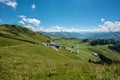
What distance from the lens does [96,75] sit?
11086 mm

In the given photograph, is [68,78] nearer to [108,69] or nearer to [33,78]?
[33,78]

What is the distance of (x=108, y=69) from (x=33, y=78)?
4882mm

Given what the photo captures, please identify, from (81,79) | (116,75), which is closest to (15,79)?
(81,79)

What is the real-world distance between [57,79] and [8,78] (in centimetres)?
302

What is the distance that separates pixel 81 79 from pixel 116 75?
6.83ft

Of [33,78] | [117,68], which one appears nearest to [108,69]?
[117,68]

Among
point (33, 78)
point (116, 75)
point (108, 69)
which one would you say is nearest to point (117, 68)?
point (108, 69)

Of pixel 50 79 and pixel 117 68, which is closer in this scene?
pixel 50 79

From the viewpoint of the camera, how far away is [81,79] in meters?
10.6

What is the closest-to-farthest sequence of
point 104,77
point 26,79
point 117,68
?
point 104,77, point 26,79, point 117,68

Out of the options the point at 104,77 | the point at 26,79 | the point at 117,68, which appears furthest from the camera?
the point at 117,68

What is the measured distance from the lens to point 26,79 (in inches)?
440

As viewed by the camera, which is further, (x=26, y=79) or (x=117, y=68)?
(x=117, y=68)

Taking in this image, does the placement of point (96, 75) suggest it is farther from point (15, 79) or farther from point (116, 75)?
point (15, 79)
